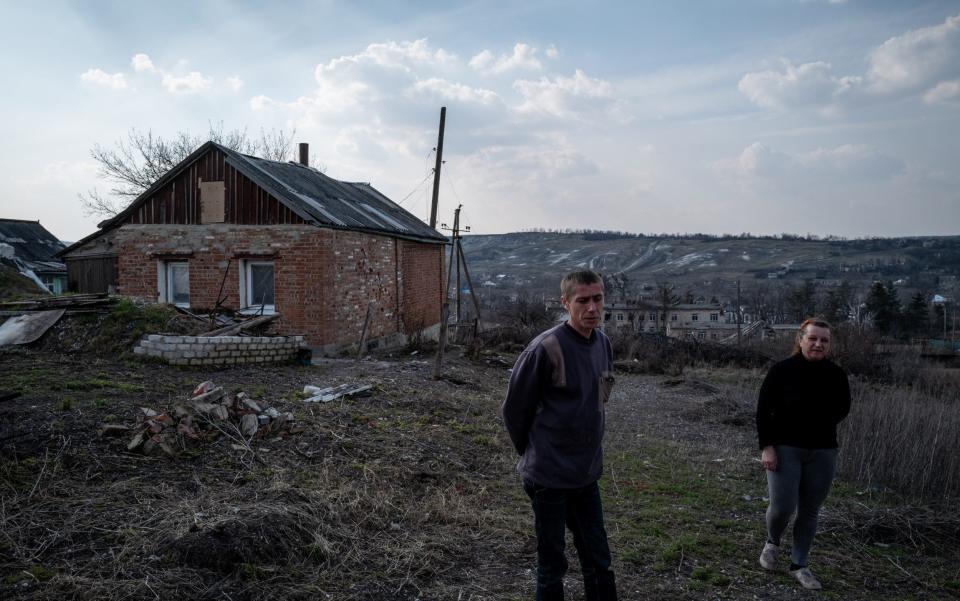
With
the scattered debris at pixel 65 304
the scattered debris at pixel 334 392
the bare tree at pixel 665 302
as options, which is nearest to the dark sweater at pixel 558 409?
the scattered debris at pixel 334 392

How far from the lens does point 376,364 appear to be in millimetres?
14055

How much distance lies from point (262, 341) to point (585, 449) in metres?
9.96

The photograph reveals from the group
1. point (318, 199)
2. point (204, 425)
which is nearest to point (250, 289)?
point (318, 199)

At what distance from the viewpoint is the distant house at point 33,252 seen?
102 ft

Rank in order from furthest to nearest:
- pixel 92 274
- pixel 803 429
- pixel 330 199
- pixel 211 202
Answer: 1. pixel 92 274
2. pixel 330 199
3. pixel 211 202
4. pixel 803 429

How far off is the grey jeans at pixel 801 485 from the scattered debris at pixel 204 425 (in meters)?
4.34

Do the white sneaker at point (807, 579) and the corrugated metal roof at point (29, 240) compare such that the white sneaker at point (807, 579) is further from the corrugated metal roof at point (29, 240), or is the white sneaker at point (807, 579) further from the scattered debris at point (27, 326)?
the corrugated metal roof at point (29, 240)

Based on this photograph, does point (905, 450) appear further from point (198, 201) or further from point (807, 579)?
point (198, 201)

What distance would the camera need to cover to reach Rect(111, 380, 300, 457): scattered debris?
5.80 metres

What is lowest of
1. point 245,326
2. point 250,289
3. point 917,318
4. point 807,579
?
point 917,318

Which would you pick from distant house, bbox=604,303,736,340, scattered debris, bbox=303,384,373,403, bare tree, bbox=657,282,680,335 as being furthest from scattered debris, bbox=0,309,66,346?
bare tree, bbox=657,282,680,335

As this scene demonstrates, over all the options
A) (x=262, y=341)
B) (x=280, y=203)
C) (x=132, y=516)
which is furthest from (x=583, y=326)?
(x=280, y=203)

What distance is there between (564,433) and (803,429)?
1.76m

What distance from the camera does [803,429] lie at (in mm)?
4039
